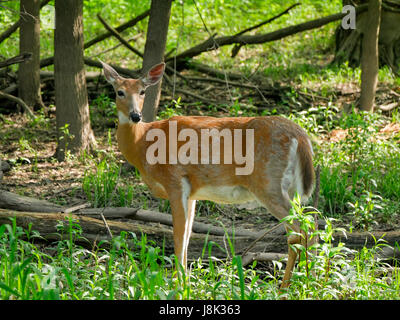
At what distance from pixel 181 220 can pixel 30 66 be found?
5.47 metres

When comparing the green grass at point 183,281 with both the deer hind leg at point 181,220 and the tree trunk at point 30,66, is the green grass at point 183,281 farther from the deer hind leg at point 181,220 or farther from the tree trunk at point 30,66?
the tree trunk at point 30,66

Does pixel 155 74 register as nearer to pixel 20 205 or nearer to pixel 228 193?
pixel 228 193

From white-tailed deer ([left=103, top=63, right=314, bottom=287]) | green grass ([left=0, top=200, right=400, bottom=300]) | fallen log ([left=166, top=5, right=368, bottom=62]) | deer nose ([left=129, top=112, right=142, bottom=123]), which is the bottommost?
green grass ([left=0, top=200, right=400, bottom=300])

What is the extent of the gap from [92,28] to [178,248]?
9.35 m

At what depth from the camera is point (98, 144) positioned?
9180mm

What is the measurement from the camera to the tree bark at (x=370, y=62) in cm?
974

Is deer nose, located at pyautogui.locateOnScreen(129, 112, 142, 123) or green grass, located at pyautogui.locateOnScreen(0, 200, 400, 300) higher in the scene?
deer nose, located at pyautogui.locateOnScreen(129, 112, 142, 123)

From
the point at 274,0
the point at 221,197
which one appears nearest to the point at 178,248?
the point at 221,197

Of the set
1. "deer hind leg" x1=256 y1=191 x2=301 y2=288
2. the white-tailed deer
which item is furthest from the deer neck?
"deer hind leg" x1=256 y1=191 x2=301 y2=288

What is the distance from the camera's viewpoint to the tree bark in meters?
9.74

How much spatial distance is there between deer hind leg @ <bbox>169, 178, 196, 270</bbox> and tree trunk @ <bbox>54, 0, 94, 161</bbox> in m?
3.23

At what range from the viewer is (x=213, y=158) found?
225 inches

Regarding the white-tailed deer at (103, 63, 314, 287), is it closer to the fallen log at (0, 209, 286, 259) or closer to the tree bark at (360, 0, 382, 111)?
the fallen log at (0, 209, 286, 259)

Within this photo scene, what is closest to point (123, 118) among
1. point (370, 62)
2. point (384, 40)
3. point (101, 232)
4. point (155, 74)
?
point (155, 74)
